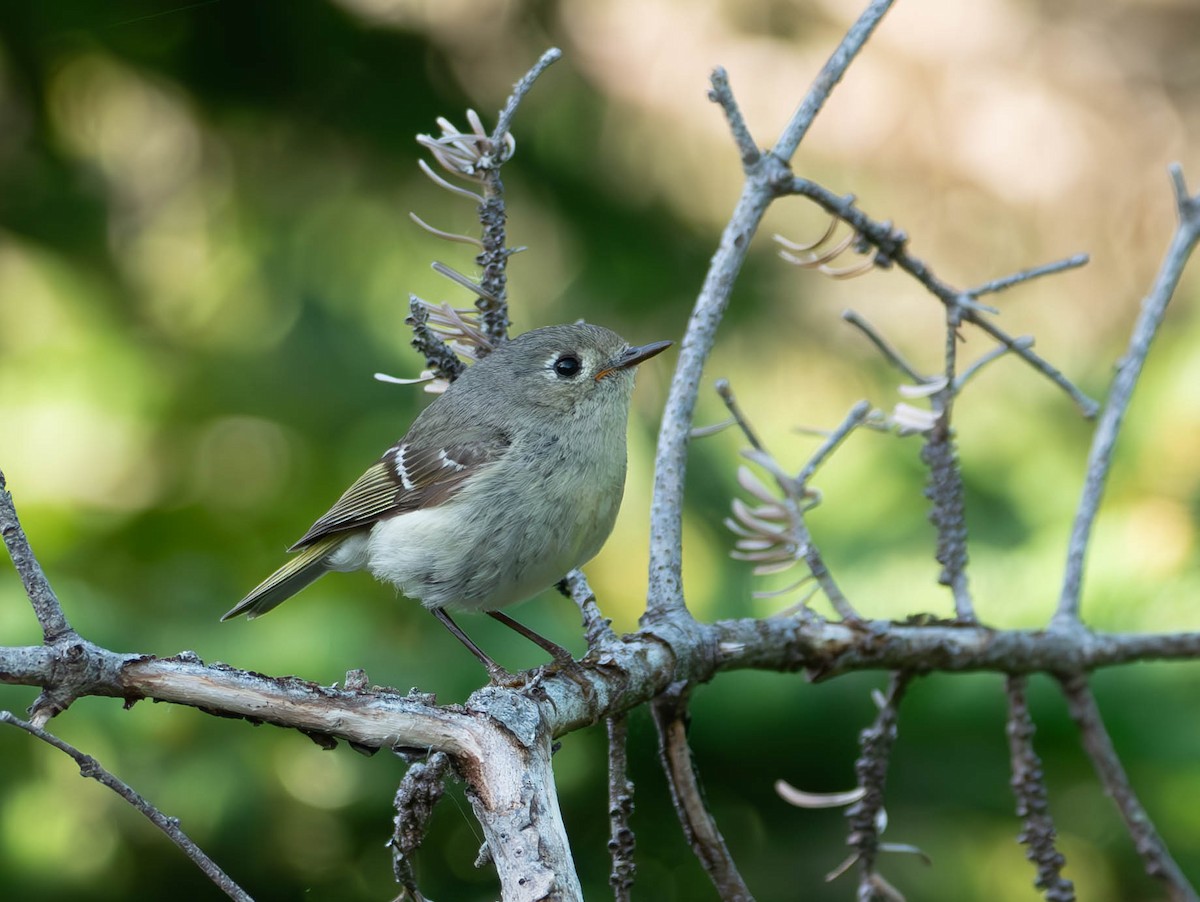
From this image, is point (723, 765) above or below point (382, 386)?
below

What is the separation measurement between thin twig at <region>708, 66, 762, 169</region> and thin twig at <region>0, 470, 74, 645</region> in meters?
0.60

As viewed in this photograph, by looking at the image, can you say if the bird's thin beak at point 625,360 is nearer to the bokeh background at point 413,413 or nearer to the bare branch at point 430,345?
the bare branch at point 430,345

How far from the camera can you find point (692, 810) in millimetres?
831

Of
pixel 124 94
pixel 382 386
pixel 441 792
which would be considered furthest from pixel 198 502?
pixel 441 792

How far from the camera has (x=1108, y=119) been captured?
7.41ft

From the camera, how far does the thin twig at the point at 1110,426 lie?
1083mm

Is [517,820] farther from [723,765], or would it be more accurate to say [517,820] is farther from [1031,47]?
[1031,47]

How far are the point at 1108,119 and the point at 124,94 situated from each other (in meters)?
1.76

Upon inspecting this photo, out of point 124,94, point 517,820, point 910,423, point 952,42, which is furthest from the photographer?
point 952,42

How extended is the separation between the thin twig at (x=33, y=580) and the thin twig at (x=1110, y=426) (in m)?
0.87

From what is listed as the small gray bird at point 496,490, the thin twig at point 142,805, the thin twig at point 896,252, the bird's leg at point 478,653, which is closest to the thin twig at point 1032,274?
the thin twig at point 896,252

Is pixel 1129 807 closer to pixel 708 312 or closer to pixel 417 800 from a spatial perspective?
pixel 708 312

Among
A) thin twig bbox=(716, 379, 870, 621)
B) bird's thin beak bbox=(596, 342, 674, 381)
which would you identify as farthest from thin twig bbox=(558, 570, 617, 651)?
bird's thin beak bbox=(596, 342, 674, 381)

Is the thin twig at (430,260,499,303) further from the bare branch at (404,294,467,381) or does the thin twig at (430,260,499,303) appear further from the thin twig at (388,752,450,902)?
the thin twig at (388,752,450,902)
